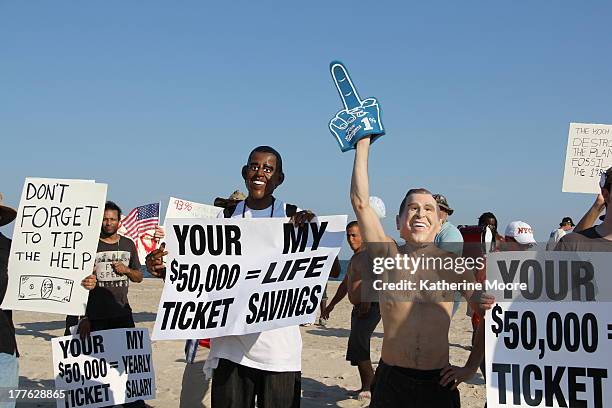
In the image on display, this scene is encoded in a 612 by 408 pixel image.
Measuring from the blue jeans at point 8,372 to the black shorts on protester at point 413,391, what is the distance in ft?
8.43

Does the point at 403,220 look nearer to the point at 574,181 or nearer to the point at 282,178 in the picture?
the point at 282,178

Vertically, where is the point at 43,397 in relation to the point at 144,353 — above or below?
below

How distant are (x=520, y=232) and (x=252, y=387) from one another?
13.1 feet

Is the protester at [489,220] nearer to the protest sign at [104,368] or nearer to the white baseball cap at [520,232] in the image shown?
the white baseball cap at [520,232]

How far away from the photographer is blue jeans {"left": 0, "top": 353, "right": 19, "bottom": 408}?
14.4 feet

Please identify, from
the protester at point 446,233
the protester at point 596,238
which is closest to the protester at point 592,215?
the protester at point 596,238

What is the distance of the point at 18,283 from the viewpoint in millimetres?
5062

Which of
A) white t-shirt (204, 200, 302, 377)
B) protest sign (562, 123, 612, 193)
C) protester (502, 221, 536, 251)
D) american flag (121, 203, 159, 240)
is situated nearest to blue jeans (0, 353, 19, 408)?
white t-shirt (204, 200, 302, 377)

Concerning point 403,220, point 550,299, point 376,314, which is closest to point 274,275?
point 403,220

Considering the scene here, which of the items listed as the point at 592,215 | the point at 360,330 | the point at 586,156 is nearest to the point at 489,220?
the point at 586,156

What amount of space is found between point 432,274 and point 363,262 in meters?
0.55

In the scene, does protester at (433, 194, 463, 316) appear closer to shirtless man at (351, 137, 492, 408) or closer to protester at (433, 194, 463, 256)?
protester at (433, 194, 463, 256)

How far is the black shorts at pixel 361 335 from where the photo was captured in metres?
7.47

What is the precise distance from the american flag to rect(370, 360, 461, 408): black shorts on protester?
8.77m
